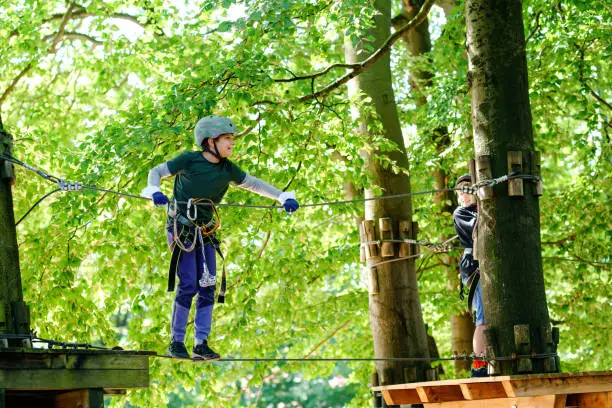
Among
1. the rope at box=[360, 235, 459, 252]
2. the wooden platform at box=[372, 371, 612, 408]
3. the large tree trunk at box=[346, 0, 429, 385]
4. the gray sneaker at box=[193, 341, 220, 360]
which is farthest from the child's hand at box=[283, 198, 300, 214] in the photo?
the large tree trunk at box=[346, 0, 429, 385]

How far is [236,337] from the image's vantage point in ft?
44.5

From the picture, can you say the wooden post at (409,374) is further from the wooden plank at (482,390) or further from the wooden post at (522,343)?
the wooden post at (522,343)

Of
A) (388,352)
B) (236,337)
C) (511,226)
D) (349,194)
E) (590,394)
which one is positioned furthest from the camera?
(349,194)

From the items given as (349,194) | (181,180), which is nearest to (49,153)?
(349,194)

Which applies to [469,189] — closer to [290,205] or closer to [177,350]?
[290,205]

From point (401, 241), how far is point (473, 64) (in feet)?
10.4

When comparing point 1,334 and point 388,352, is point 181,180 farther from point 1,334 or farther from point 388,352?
point 388,352

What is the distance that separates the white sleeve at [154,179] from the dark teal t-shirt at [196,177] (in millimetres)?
48

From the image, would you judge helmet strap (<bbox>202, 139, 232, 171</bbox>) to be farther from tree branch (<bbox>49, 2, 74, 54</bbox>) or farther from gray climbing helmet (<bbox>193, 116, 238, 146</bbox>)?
tree branch (<bbox>49, 2, 74, 54</bbox>)

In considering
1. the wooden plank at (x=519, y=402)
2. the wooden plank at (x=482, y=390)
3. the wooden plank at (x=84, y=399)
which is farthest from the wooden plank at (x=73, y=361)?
the wooden plank at (x=519, y=402)

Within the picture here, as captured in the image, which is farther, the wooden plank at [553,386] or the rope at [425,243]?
the rope at [425,243]

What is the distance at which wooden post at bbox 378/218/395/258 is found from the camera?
427 inches

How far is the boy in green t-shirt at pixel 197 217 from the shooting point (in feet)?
24.2

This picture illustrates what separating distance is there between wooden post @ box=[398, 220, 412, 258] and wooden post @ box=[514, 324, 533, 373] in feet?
11.2
